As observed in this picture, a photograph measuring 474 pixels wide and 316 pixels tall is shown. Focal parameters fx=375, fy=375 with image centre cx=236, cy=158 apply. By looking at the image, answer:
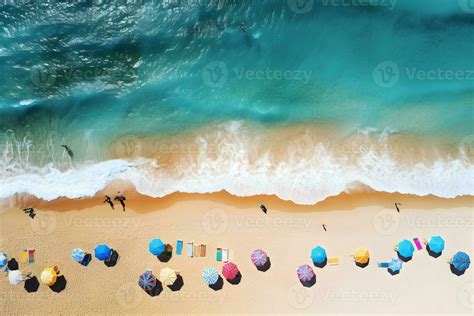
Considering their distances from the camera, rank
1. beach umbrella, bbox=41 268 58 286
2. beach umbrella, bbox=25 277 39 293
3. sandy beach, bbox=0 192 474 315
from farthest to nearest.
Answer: beach umbrella, bbox=25 277 39 293
sandy beach, bbox=0 192 474 315
beach umbrella, bbox=41 268 58 286

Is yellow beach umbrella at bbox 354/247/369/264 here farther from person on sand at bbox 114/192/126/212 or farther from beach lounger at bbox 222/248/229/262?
person on sand at bbox 114/192/126/212

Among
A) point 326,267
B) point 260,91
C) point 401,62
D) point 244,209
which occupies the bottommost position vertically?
point 326,267

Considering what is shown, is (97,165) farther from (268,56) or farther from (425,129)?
(425,129)

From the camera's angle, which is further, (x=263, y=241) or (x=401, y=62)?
(x=401, y=62)

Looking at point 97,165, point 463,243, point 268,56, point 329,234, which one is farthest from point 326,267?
point 97,165

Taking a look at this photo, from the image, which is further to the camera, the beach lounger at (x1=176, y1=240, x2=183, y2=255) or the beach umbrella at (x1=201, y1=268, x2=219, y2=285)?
the beach lounger at (x1=176, y1=240, x2=183, y2=255)

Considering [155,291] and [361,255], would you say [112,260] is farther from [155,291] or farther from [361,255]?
[361,255]

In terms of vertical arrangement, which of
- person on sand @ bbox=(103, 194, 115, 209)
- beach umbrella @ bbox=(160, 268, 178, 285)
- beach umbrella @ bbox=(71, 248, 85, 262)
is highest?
person on sand @ bbox=(103, 194, 115, 209)

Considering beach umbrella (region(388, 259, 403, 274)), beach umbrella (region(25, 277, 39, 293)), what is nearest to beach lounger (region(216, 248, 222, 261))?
beach umbrella (region(388, 259, 403, 274))
